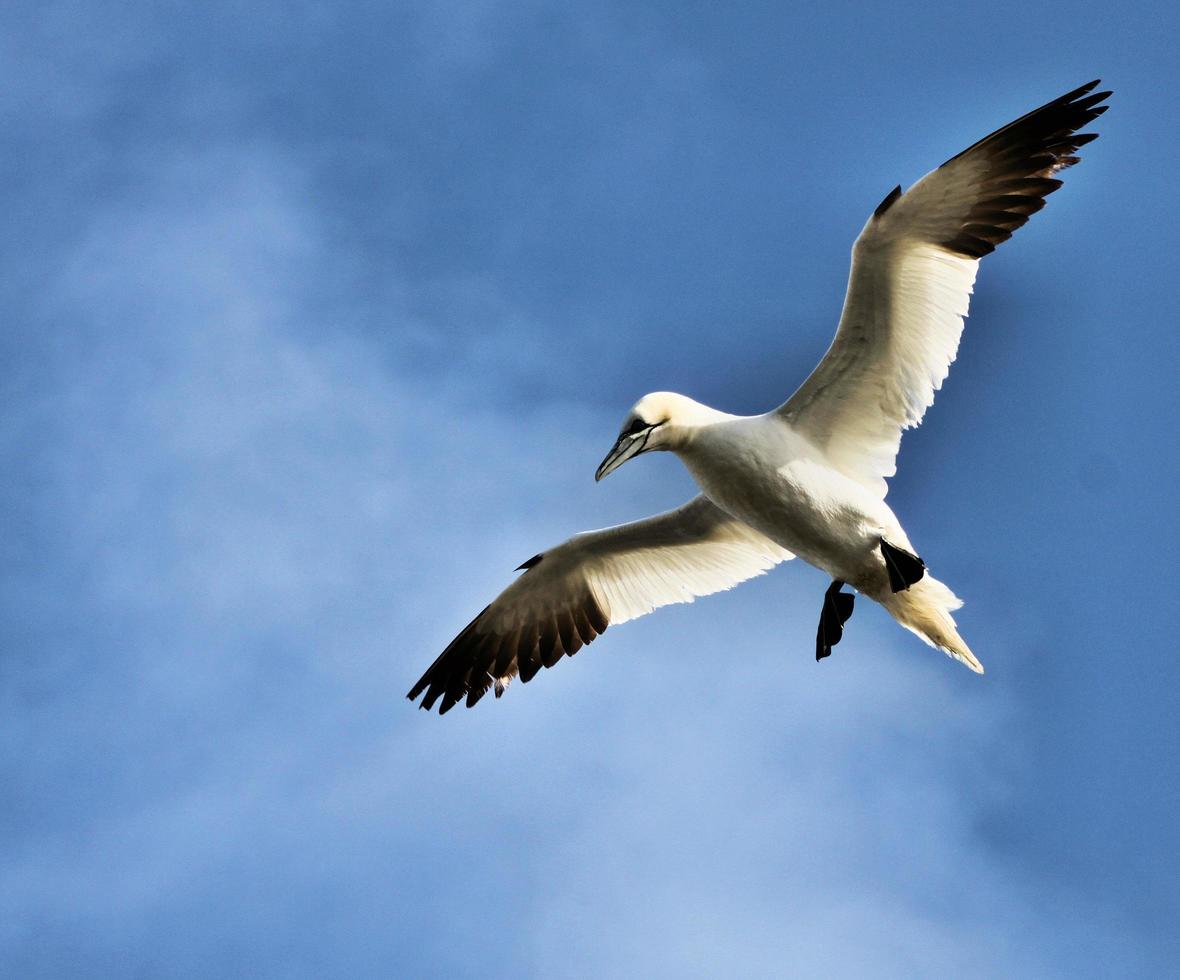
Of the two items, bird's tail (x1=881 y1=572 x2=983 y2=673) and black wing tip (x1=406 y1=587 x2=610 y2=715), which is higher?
black wing tip (x1=406 y1=587 x2=610 y2=715)

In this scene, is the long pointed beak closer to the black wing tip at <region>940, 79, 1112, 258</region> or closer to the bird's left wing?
the bird's left wing

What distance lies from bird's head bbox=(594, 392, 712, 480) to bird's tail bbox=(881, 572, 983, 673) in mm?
2055

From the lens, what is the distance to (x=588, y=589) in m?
15.9

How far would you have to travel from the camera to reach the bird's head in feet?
44.1

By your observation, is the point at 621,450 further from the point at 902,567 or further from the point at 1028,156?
the point at 1028,156

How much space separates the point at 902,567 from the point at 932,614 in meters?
0.70

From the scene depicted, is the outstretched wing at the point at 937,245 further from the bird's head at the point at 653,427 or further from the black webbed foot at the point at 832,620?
the black webbed foot at the point at 832,620

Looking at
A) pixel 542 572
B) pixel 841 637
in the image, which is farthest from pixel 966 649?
pixel 542 572

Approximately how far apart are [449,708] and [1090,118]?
7423 mm

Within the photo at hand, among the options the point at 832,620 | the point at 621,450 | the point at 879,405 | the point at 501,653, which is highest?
the point at 501,653

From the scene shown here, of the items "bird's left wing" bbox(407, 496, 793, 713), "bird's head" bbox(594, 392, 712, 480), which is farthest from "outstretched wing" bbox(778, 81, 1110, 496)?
"bird's left wing" bbox(407, 496, 793, 713)

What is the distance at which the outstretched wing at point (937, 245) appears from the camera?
1312 cm

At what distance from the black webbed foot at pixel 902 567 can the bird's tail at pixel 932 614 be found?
26 cm

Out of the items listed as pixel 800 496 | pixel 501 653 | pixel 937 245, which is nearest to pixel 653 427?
pixel 800 496
